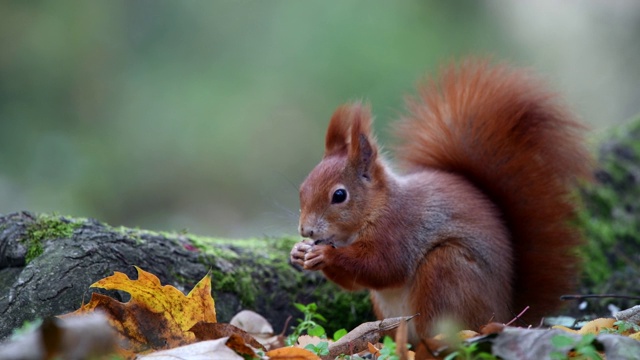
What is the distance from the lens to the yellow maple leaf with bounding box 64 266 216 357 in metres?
1.54

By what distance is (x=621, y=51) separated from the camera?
7.02 metres

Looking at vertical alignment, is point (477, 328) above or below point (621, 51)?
below

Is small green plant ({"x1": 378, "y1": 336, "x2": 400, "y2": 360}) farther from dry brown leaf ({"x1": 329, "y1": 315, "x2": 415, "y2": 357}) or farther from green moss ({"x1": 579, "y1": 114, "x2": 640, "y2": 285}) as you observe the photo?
green moss ({"x1": 579, "y1": 114, "x2": 640, "y2": 285})

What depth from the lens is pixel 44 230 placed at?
1.98 meters

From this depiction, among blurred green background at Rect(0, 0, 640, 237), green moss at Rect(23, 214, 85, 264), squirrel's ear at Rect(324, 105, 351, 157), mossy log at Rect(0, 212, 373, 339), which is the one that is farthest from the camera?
blurred green background at Rect(0, 0, 640, 237)

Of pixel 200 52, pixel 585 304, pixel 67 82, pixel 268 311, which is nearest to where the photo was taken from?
pixel 268 311

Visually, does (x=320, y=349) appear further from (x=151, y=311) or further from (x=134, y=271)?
(x=134, y=271)

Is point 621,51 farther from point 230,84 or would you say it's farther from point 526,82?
point 526,82

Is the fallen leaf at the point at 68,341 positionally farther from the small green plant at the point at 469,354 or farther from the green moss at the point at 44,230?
the green moss at the point at 44,230

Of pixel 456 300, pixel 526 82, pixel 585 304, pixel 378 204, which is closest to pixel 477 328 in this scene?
pixel 456 300

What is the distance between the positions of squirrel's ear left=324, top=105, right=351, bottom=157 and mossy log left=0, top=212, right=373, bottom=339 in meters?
0.44

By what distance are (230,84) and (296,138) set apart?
835 millimetres

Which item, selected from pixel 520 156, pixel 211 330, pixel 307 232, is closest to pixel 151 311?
pixel 211 330

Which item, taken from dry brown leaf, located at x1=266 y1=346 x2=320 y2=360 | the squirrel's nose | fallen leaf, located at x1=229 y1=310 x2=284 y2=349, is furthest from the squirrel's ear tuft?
dry brown leaf, located at x1=266 y1=346 x2=320 y2=360
